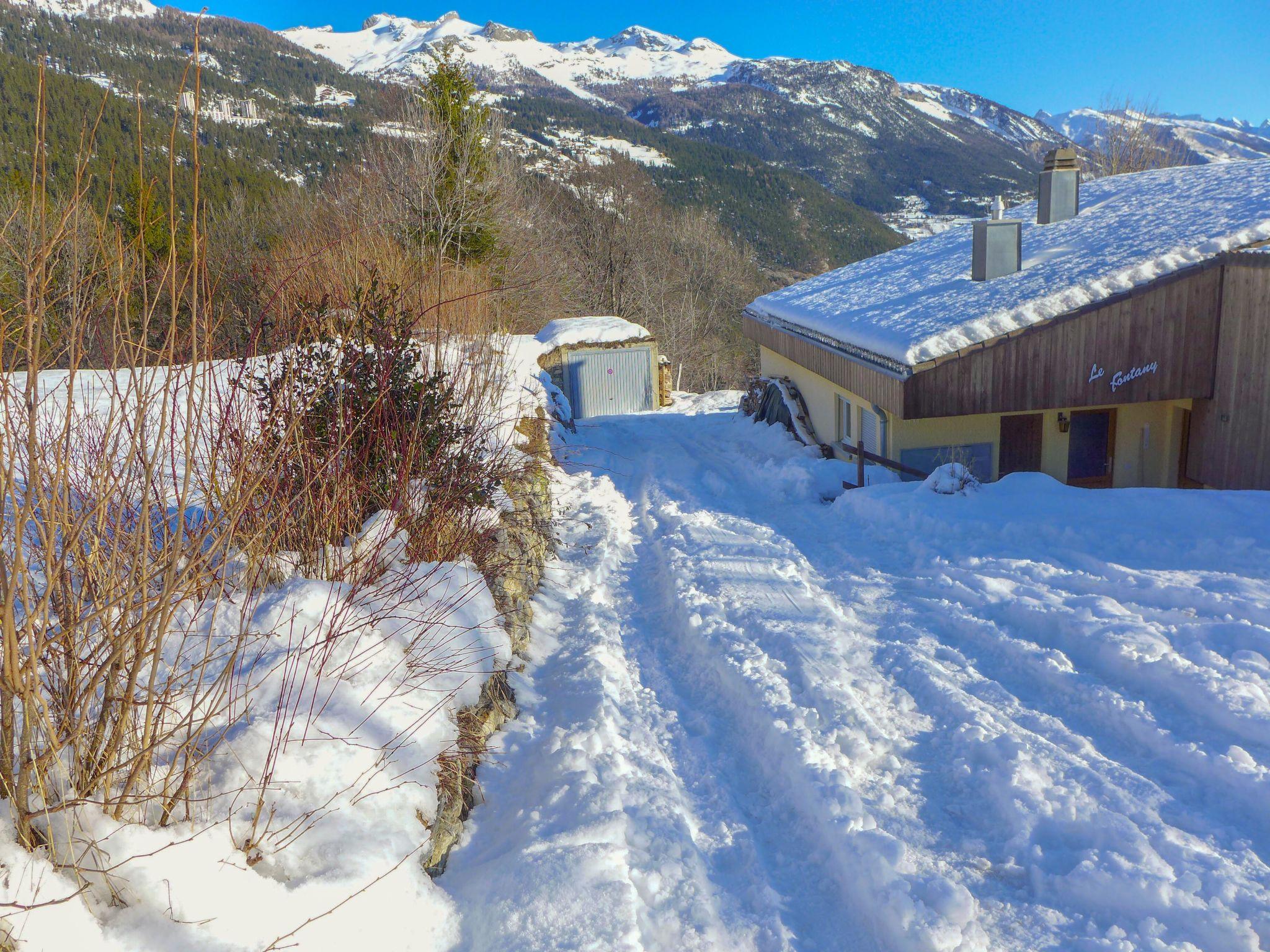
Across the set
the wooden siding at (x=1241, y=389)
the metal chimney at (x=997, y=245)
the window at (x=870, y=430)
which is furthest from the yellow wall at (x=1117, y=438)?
the metal chimney at (x=997, y=245)

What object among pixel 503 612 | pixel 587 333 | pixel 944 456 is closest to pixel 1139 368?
pixel 944 456

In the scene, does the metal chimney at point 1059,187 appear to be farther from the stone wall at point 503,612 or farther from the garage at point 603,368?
the garage at point 603,368

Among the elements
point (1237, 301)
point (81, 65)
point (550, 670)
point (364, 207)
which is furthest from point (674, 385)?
point (81, 65)

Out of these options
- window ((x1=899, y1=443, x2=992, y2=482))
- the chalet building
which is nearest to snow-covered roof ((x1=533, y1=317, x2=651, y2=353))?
the chalet building

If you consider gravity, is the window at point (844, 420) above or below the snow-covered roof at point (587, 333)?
below

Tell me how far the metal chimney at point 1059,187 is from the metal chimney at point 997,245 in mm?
2476

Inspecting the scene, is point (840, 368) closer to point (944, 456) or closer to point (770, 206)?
point (944, 456)

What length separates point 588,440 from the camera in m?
18.1

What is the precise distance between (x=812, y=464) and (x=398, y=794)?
10891mm

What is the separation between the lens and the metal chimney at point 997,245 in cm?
1305

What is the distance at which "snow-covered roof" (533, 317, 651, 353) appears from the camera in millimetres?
24172

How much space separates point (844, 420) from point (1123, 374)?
4.76 meters

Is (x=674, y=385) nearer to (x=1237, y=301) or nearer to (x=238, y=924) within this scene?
(x=1237, y=301)

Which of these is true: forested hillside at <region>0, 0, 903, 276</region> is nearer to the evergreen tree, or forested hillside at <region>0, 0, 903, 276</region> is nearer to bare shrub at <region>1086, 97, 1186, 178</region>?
the evergreen tree
